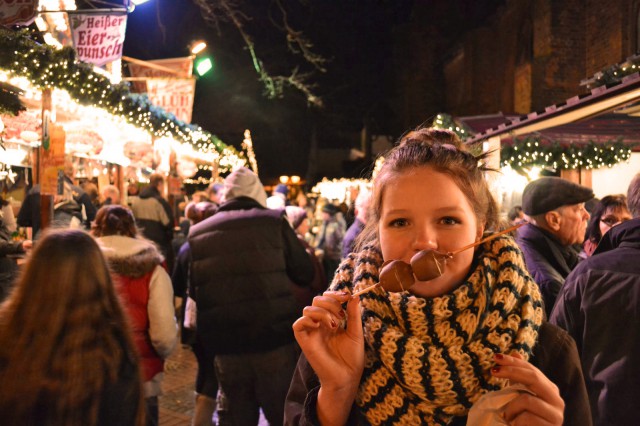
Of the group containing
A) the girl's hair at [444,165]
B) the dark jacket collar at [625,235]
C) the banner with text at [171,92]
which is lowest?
the dark jacket collar at [625,235]

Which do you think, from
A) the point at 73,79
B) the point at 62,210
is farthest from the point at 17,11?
the point at 62,210

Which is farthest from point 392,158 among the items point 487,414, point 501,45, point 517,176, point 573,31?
point 501,45

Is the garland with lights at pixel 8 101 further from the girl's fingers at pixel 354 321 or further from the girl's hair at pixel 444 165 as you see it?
the girl's fingers at pixel 354 321

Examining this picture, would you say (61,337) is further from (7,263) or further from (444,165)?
(7,263)

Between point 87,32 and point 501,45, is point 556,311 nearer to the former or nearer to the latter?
point 87,32

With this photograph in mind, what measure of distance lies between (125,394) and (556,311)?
7.58 ft

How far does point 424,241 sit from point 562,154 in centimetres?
768

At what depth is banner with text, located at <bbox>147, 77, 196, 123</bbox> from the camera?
39.8 ft

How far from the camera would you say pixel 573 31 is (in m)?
16.5

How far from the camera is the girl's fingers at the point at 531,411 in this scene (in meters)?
1.31

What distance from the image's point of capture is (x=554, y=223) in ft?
12.8

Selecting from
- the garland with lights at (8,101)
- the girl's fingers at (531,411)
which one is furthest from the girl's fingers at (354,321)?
the garland with lights at (8,101)

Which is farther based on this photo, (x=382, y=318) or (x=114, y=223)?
(x=114, y=223)

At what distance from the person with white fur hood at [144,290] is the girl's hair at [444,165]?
2.58 metres
